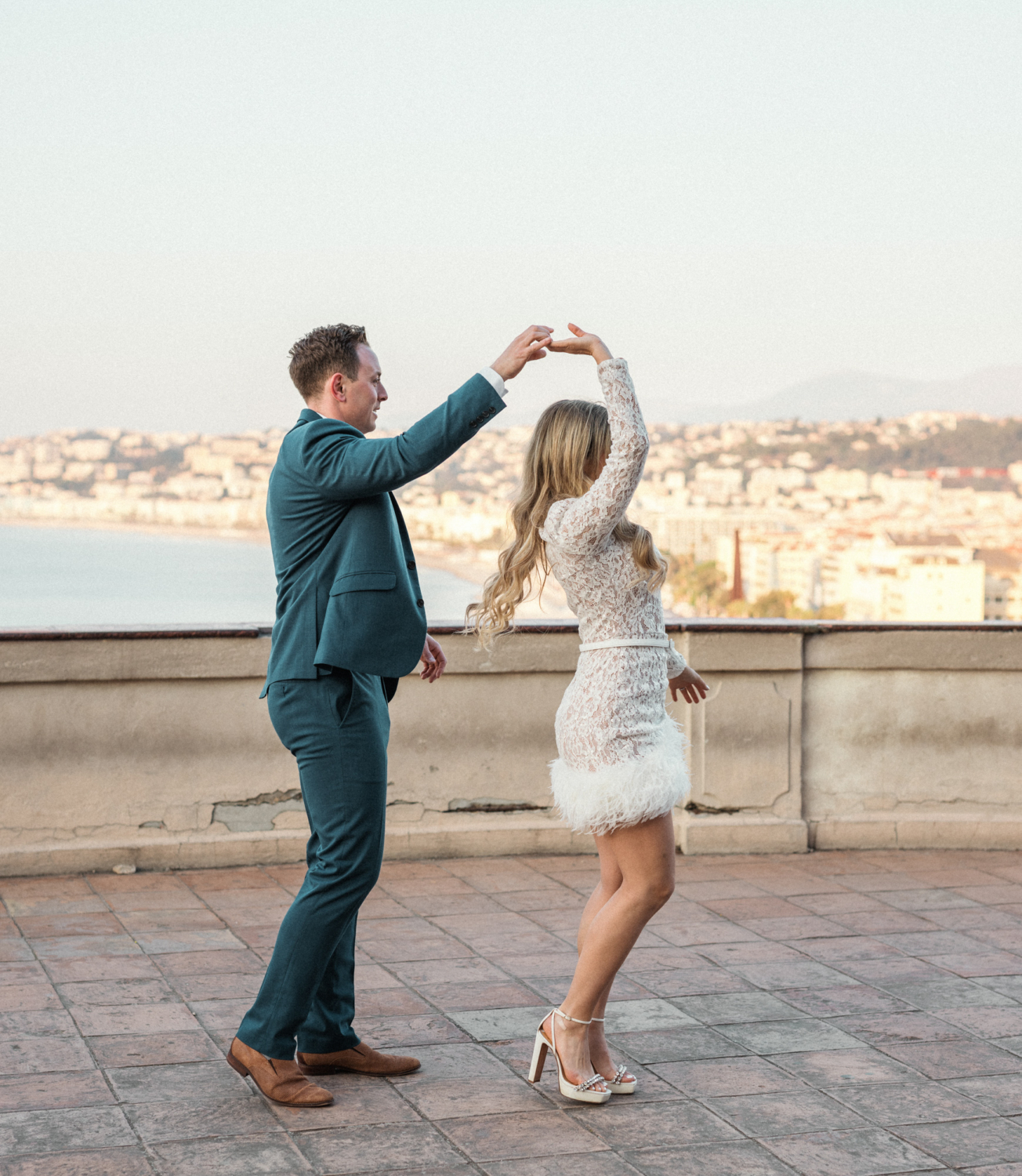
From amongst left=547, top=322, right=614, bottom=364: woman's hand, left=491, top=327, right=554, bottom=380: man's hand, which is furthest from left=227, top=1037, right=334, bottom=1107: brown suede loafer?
left=547, top=322, right=614, bottom=364: woman's hand

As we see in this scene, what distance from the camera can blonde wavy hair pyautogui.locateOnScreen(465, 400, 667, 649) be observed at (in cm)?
297

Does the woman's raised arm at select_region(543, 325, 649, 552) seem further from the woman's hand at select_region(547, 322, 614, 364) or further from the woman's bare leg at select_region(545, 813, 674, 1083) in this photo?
the woman's bare leg at select_region(545, 813, 674, 1083)

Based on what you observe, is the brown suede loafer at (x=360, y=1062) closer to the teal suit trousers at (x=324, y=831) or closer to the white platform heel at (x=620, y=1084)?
the teal suit trousers at (x=324, y=831)

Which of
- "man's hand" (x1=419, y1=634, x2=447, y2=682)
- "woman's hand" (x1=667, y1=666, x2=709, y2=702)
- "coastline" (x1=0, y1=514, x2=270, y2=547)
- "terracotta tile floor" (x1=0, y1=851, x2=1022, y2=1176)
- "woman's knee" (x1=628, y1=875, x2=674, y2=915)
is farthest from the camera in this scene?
"coastline" (x1=0, y1=514, x2=270, y2=547)

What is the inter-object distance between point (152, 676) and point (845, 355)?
106m

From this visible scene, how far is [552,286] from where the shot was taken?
264 feet

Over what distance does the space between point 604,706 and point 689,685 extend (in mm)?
466

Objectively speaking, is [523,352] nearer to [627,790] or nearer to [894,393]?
[627,790]

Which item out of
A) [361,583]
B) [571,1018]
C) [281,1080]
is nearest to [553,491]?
[361,583]

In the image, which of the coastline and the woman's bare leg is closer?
the woman's bare leg

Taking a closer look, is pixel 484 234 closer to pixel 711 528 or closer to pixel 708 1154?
pixel 711 528

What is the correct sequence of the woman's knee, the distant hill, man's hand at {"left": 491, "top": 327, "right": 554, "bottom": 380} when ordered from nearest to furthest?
1. man's hand at {"left": 491, "top": 327, "right": 554, "bottom": 380}
2. the woman's knee
3. the distant hill

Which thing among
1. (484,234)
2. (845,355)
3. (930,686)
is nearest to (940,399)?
(845,355)

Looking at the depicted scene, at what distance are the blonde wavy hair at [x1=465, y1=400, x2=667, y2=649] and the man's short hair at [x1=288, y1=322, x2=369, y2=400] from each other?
0.46m
